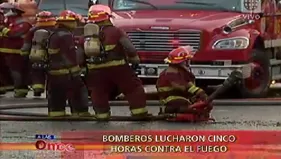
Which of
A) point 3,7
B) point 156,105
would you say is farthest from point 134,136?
point 3,7

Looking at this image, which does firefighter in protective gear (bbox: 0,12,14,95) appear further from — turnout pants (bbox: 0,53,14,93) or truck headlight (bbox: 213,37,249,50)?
truck headlight (bbox: 213,37,249,50)

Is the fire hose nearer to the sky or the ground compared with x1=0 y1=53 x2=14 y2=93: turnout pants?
nearer to the sky

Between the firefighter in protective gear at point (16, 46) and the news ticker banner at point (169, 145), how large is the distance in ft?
19.4

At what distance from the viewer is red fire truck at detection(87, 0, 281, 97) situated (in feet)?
43.8

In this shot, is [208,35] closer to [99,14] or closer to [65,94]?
[99,14]

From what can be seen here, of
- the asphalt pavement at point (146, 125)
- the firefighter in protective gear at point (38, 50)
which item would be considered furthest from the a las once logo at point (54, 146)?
the firefighter in protective gear at point (38, 50)

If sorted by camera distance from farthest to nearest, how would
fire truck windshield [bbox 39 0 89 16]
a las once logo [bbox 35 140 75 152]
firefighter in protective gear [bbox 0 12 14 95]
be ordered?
fire truck windshield [bbox 39 0 89 16]
firefighter in protective gear [bbox 0 12 14 95]
a las once logo [bbox 35 140 75 152]

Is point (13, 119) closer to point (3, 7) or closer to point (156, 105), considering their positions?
point (156, 105)

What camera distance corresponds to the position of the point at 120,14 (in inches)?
568

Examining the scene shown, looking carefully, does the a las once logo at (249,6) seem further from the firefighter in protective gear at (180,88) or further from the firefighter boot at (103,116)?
the firefighter boot at (103,116)

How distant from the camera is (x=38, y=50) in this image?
11789 millimetres

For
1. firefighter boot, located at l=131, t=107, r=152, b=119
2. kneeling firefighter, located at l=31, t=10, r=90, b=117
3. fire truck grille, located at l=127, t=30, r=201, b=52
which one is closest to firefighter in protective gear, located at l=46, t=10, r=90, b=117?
kneeling firefighter, located at l=31, t=10, r=90, b=117

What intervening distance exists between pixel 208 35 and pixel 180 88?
254 cm

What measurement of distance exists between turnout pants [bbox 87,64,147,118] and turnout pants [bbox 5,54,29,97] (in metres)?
3.85
